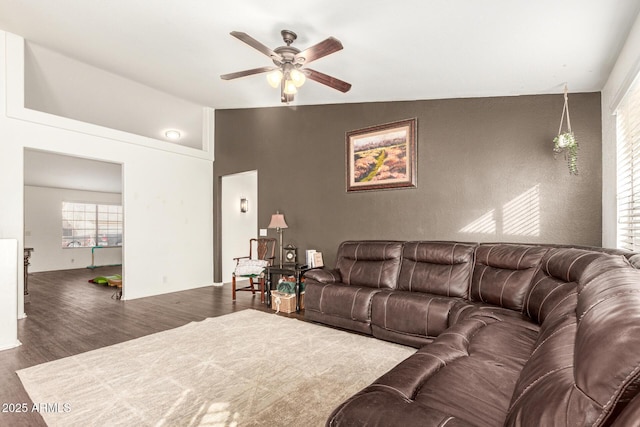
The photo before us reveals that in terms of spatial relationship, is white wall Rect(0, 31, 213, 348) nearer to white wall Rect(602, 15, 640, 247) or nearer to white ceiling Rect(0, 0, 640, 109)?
white ceiling Rect(0, 0, 640, 109)

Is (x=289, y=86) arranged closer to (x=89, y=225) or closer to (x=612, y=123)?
(x=612, y=123)

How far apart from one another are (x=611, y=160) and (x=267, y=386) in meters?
3.58

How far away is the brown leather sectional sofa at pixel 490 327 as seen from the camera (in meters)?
0.71

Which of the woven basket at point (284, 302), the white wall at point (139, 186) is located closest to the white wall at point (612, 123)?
the woven basket at point (284, 302)

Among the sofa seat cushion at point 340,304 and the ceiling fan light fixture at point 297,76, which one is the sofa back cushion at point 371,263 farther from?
the ceiling fan light fixture at point 297,76

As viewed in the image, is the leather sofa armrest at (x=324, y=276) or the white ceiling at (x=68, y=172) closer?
the leather sofa armrest at (x=324, y=276)

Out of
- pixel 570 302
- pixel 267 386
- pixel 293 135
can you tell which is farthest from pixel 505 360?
pixel 293 135

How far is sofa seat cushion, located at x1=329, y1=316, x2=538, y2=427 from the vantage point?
45.0 inches

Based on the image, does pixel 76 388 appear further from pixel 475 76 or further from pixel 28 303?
pixel 475 76

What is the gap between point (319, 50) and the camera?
259 cm

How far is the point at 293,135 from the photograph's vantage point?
5238mm

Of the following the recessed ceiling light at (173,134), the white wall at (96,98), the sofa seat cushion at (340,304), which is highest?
the white wall at (96,98)

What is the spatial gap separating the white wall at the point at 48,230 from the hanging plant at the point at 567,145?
11.3 metres

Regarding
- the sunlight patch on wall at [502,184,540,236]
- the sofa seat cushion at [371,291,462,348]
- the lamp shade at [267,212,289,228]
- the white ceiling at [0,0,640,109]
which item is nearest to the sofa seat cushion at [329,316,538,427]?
the sofa seat cushion at [371,291,462,348]
